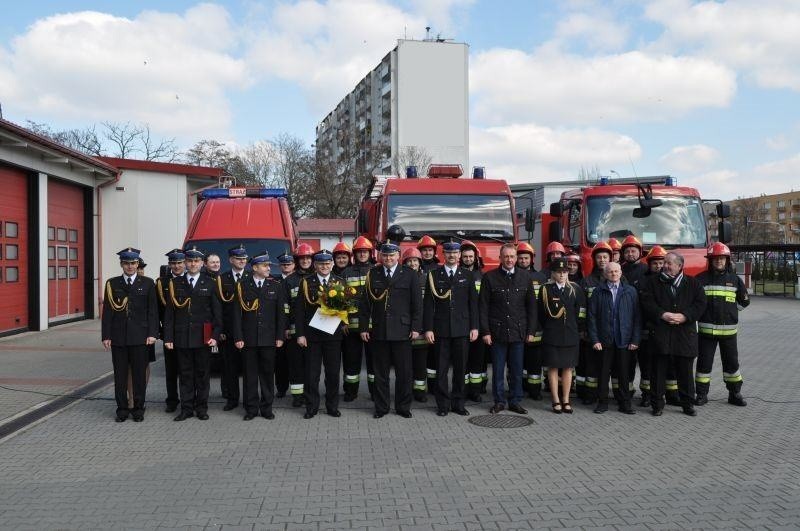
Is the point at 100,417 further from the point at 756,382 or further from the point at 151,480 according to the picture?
the point at 756,382

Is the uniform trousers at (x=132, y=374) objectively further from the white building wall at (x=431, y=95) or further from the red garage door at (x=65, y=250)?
the white building wall at (x=431, y=95)

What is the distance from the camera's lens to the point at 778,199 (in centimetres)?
12912

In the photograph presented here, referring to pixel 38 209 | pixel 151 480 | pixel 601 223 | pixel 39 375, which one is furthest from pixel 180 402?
pixel 38 209

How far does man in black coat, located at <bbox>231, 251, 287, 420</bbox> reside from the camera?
7.69 meters

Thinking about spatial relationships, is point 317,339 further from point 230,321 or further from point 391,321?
point 230,321

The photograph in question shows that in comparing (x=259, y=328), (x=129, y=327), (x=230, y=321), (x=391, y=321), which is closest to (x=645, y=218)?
(x=391, y=321)

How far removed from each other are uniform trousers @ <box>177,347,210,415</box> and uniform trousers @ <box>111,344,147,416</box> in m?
0.44

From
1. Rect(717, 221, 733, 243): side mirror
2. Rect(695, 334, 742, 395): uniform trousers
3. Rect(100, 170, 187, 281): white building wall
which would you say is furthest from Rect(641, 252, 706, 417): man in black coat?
Rect(100, 170, 187, 281): white building wall

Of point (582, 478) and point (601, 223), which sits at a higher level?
point (601, 223)

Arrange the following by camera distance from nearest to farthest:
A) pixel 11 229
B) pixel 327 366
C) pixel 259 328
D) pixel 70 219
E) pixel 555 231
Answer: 1. pixel 259 328
2. pixel 327 366
3. pixel 555 231
4. pixel 11 229
5. pixel 70 219

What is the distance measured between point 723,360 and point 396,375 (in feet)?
13.2

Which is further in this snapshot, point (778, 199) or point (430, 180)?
point (778, 199)

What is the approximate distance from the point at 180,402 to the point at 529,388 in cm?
429

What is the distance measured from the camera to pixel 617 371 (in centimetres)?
799
